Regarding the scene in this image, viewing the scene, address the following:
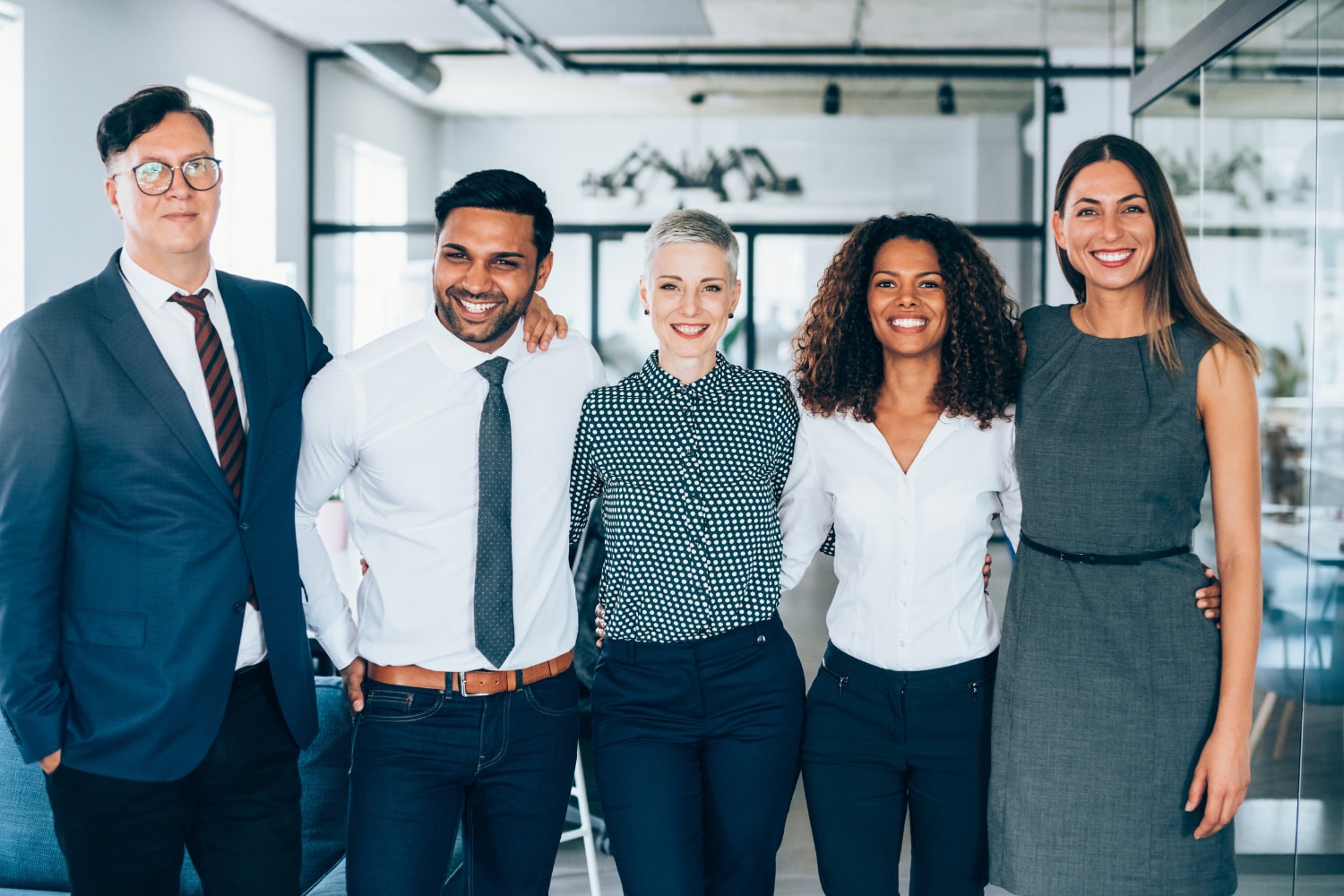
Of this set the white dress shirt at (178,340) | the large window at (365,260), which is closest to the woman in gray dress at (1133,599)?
the white dress shirt at (178,340)

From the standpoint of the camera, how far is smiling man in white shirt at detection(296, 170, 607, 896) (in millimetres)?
1792

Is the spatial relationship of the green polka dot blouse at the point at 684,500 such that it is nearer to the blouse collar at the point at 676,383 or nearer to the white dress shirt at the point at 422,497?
the blouse collar at the point at 676,383

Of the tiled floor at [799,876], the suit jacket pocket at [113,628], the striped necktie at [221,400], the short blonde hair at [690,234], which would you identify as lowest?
the tiled floor at [799,876]

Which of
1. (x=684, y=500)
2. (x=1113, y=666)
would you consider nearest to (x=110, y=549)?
(x=684, y=500)

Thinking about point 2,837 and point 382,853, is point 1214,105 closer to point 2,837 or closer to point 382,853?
point 382,853

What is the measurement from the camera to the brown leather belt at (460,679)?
5.94 ft

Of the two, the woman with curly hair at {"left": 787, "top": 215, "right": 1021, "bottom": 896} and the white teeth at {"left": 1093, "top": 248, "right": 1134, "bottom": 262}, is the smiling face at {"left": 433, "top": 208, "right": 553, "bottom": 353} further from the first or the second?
the white teeth at {"left": 1093, "top": 248, "right": 1134, "bottom": 262}

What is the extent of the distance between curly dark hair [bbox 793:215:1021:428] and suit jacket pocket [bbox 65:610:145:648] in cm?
121

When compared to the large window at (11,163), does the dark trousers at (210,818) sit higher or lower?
lower

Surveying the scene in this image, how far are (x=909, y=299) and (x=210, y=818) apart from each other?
149 centimetres

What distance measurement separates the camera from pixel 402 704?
5.91 feet

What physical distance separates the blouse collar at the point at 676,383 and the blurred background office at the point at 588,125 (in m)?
2.94

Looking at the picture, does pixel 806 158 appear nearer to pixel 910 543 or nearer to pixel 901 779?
pixel 910 543

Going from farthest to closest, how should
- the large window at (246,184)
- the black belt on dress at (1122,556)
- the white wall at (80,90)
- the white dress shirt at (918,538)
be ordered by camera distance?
the large window at (246,184) < the white wall at (80,90) < the white dress shirt at (918,538) < the black belt on dress at (1122,556)
